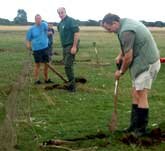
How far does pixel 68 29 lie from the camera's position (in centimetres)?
1397

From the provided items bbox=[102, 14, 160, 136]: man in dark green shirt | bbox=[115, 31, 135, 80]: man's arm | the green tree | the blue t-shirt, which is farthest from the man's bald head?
the green tree

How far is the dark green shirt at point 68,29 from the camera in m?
13.9

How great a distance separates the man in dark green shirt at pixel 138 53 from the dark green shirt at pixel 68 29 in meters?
5.35

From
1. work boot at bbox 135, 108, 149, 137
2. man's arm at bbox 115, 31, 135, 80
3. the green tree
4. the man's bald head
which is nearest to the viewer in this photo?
man's arm at bbox 115, 31, 135, 80

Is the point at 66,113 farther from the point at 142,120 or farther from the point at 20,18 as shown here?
the point at 20,18

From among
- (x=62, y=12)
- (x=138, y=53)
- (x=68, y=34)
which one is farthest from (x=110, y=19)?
(x=62, y=12)

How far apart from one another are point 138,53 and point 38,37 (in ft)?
26.3

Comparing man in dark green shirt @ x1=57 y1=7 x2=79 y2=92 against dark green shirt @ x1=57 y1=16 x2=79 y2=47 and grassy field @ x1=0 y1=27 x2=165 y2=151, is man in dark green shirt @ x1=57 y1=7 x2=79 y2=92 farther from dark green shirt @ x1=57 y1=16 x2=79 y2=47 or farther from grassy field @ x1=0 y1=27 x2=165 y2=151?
grassy field @ x1=0 y1=27 x2=165 y2=151

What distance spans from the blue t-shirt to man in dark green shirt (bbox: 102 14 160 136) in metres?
7.75

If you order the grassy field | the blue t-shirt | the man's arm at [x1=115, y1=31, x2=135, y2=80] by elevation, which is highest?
the man's arm at [x1=115, y1=31, x2=135, y2=80]

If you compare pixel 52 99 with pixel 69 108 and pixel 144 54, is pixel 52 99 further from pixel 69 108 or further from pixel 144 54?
pixel 144 54

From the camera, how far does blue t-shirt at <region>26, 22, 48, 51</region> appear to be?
16.2 meters

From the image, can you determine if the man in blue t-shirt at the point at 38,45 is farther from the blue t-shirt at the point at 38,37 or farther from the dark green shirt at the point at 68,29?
the dark green shirt at the point at 68,29

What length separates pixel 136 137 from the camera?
8352 mm
